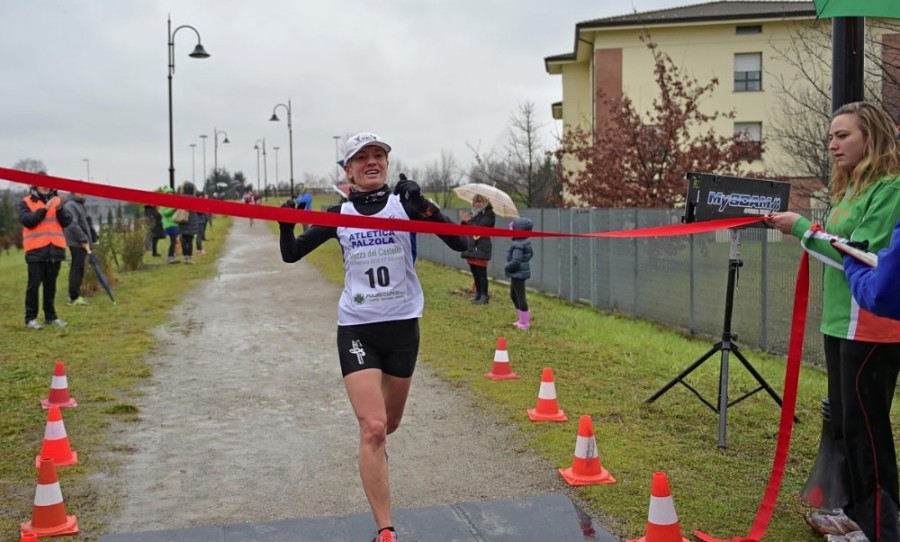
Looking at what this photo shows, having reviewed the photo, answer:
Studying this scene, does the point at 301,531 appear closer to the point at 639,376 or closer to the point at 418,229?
the point at 418,229

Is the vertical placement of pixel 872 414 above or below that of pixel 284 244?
below

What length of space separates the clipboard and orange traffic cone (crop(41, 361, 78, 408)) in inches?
248

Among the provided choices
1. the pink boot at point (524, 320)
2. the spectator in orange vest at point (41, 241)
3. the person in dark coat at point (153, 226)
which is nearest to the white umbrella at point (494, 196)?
the pink boot at point (524, 320)

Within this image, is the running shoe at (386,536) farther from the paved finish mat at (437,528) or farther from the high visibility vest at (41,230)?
the high visibility vest at (41,230)

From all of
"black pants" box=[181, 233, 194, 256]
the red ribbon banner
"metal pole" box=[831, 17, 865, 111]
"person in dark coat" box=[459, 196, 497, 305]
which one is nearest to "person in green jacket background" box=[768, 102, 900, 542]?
the red ribbon banner

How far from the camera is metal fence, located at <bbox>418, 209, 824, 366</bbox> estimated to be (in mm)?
10609

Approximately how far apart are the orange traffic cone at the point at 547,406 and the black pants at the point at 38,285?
8374 mm

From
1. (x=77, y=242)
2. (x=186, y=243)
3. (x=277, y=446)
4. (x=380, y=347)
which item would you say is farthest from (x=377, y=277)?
(x=186, y=243)

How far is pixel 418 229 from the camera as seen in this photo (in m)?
4.44

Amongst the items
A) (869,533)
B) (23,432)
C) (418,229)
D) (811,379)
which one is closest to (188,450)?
(23,432)

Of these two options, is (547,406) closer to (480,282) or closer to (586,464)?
(586,464)

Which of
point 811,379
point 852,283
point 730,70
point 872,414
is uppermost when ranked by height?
point 730,70

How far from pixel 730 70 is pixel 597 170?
23.1 m

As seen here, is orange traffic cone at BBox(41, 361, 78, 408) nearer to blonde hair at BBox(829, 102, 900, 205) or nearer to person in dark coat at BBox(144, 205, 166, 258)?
blonde hair at BBox(829, 102, 900, 205)
